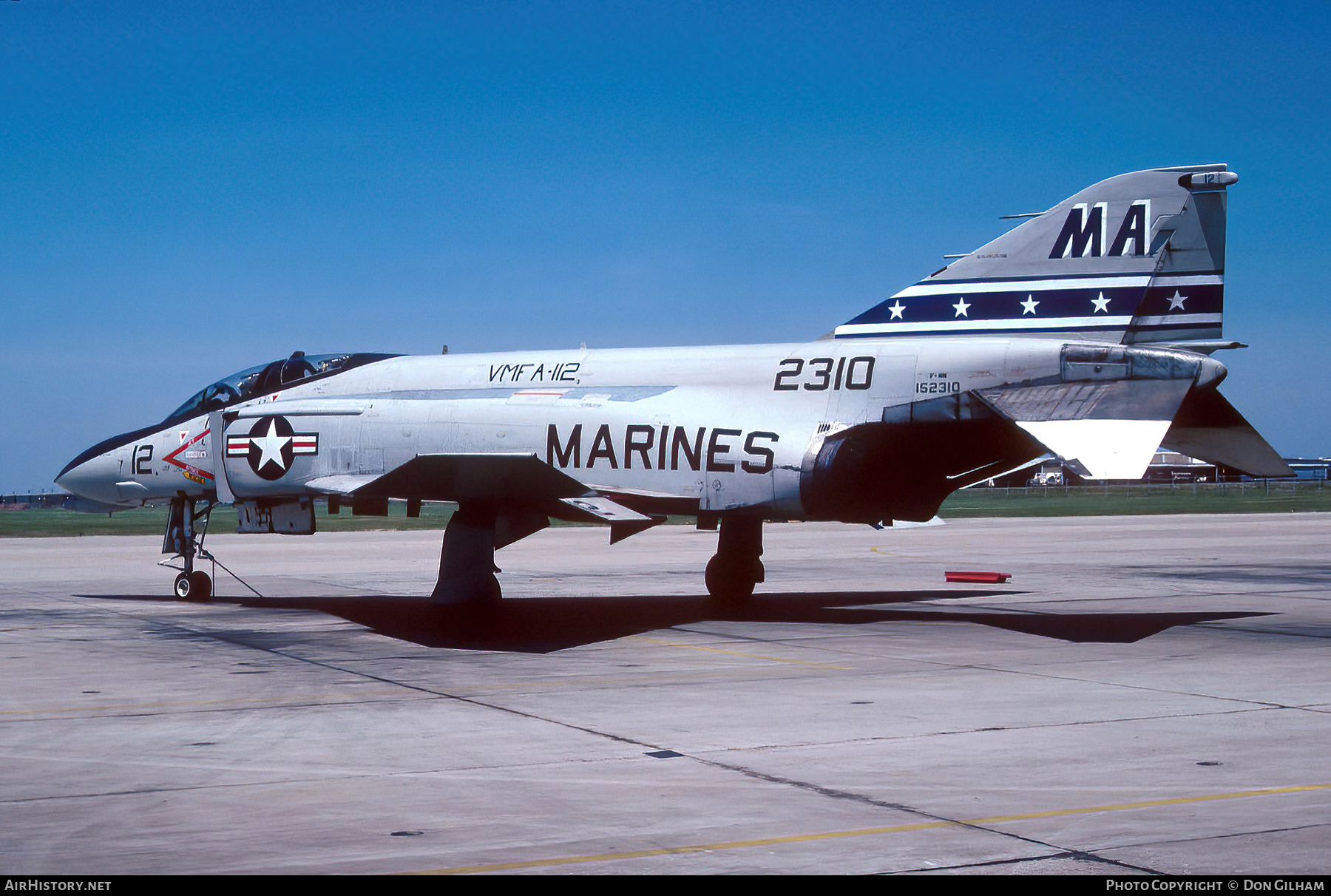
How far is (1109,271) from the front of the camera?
14.6 metres

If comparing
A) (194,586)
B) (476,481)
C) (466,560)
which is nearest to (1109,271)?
(476,481)

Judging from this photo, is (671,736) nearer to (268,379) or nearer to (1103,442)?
(1103,442)

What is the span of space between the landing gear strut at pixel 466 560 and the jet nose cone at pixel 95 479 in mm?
5887

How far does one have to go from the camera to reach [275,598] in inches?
781

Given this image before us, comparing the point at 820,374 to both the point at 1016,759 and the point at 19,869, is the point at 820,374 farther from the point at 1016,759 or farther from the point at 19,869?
the point at 19,869

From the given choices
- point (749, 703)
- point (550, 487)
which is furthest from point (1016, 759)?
point (550, 487)

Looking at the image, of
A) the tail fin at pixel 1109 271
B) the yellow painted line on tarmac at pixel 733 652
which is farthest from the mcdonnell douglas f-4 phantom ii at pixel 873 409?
the yellow painted line on tarmac at pixel 733 652

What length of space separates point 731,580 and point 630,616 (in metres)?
1.61

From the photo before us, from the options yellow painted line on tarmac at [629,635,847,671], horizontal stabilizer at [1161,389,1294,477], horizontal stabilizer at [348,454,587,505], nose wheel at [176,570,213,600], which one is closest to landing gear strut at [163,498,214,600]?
nose wheel at [176,570,213,600]

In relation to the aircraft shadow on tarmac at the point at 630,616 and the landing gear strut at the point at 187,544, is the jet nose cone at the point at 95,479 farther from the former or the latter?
the aircraft shadow on tarmac at the point at 630,616

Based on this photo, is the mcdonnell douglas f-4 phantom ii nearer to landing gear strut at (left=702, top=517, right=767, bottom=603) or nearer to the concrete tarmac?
landing gear strut at (left=702, top=517, right=767, bottom=603)

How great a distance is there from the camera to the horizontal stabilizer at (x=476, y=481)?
13.8m

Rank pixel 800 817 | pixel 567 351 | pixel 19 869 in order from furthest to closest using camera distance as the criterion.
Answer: pixel 567 351 < pixel 800 817 < pixel 19 869

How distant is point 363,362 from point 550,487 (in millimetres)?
5467
